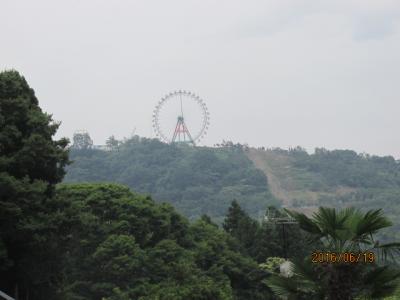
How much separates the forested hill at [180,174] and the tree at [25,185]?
138306 mm

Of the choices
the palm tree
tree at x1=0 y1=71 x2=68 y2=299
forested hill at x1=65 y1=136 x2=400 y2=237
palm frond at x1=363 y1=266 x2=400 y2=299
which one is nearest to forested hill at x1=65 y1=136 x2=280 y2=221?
forested hill at x1=65 y1=136 x2=400 y2=237

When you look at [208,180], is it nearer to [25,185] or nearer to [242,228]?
[242,228]

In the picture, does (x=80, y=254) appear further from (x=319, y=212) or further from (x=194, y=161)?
(x=194, y=161)

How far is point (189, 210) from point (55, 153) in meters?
140

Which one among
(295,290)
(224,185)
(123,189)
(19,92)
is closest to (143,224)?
(123,189)

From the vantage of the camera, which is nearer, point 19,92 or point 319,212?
point 319,212

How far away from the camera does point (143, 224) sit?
39562mm

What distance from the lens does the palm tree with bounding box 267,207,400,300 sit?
35.9ft

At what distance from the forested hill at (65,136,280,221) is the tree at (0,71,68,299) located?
138306 mm

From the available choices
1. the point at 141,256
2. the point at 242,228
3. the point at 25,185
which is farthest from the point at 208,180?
the point at 25,185

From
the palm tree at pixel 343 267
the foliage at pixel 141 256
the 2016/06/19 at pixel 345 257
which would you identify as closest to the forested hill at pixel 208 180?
the foliage at pixel 141 256

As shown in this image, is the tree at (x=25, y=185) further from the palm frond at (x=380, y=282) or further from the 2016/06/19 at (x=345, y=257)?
the palm frond at (x=380, y=282)

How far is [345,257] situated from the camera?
432 inches

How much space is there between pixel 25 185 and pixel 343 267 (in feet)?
34.3
